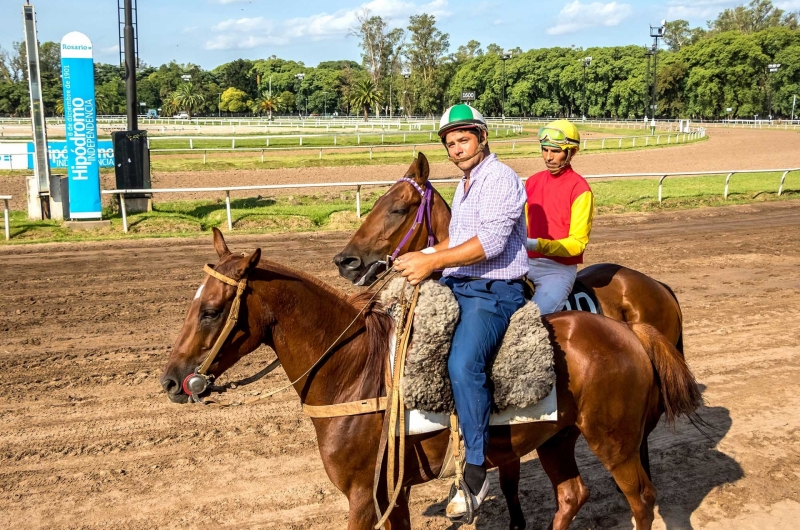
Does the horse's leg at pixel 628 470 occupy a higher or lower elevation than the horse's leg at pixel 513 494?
higher

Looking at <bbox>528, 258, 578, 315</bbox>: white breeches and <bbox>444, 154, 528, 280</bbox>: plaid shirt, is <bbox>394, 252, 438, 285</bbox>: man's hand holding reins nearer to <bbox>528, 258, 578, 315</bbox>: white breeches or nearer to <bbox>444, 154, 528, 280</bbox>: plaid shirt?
<bbox>444, 154, 528, 280</bbox>: plaid shirt

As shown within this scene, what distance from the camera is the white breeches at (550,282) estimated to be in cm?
468

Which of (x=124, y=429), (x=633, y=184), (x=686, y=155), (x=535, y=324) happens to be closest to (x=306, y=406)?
(x=535, y=324)

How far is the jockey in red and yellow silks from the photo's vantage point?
479cm

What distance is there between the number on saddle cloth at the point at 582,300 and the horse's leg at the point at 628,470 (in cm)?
122

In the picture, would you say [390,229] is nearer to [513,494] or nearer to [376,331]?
[376,331]

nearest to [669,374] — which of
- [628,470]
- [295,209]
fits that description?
[628,470]

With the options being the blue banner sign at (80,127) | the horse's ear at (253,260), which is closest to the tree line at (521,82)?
the blue banner sign at (80,127)

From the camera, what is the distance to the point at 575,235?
4.91 metres

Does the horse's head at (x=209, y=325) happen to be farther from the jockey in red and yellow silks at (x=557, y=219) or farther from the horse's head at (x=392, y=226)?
the jockey in red and yellow silks at (x=557, y=219)

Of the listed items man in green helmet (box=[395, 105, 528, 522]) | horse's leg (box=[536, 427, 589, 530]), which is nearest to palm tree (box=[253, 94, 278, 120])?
horse's leg (box=[536, 427, 589, 530])

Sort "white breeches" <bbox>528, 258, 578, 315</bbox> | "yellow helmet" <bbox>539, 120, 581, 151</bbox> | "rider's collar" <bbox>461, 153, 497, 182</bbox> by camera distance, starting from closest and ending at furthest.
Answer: "rider's collar" <bbox>461, 153, 497, 182</bbox> < "white breeches" <bbox>528, 258, 578, 315</bbox> < "yellow helmet" <bbox>539, 120, 581, 151</bbox>

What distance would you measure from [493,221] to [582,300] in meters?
2.00

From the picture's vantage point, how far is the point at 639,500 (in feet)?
13.7
